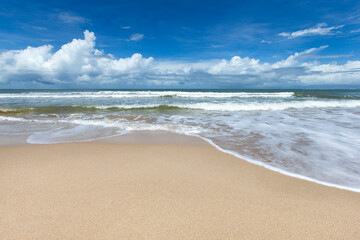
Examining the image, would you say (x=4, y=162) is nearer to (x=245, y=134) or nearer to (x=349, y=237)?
(x=349, y=237)

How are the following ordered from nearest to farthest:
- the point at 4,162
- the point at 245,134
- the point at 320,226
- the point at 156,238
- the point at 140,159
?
the point at 156,238 → the point at 320,226 → the point at 4,162 → the point at 140,159 → the point at 245,134

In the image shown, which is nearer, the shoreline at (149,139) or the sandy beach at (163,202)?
the sandy beach at (163,202)

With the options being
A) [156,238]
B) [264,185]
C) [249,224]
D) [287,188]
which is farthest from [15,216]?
[287,188]

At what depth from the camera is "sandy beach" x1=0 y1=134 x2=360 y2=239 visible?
5.41 ft

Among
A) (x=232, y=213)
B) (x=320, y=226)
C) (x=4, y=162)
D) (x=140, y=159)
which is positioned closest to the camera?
(x=320, y=226)

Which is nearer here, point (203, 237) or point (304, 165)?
point (203, 237)

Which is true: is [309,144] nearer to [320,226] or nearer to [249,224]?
[320,226]

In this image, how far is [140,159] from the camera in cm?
338

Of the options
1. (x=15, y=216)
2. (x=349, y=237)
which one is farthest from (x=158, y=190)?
(x=349, y=237)

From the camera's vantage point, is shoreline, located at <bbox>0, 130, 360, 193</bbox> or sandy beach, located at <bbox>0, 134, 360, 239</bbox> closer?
sandy beach, located at <bbox>0, 134, 360, 239</bbox>

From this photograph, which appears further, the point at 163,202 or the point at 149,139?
the point at 149,139

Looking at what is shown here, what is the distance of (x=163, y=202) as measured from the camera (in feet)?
6.73

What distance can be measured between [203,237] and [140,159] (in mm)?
2029

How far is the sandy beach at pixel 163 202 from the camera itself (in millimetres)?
1650
